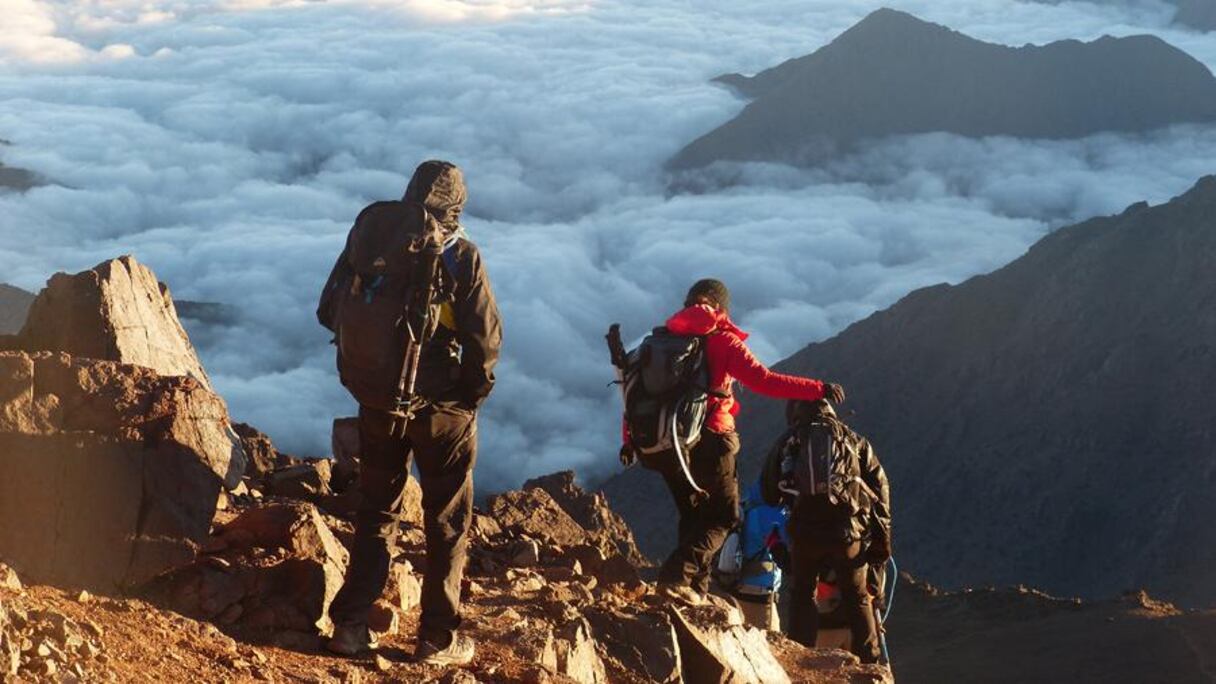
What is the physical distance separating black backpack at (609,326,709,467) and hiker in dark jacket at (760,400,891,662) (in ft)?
2.13

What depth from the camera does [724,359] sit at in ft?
27.7

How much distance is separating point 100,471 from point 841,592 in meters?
3.74

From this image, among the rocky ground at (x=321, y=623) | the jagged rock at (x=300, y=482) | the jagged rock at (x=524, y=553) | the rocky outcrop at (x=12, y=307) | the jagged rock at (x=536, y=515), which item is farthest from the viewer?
the rocky outcrop at (x=12, y=307)

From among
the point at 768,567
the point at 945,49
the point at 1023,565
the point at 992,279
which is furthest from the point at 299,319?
the point at 768,567

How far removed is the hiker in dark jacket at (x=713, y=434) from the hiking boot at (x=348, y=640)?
1.98 meters

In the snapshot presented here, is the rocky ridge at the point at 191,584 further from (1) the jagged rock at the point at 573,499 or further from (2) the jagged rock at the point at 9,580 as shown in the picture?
(1) the jagged rock at the point at 573,499

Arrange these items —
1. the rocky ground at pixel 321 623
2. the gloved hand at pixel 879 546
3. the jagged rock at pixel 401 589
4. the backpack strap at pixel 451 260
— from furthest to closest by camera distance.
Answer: the gloved hand at pixel 879 546, the jagged rock at pixel 401 589, the backpack strap at pixel 451 260, the rocky ground at pixel 321 623

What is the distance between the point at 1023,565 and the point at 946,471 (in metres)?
6.80

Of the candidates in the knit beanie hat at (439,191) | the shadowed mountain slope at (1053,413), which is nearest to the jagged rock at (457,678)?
the knit beanie hat at (439,191)

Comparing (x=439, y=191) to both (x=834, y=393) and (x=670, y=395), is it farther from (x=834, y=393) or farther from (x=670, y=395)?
(x=834, y=393)

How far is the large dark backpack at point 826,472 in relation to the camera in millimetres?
8758

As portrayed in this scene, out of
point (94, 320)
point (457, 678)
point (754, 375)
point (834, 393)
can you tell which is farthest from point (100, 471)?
point (834, 393)

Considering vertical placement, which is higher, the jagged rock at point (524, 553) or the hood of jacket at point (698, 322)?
the hood of jacket at point (698, 322)

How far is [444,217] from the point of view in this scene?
22.4ft
